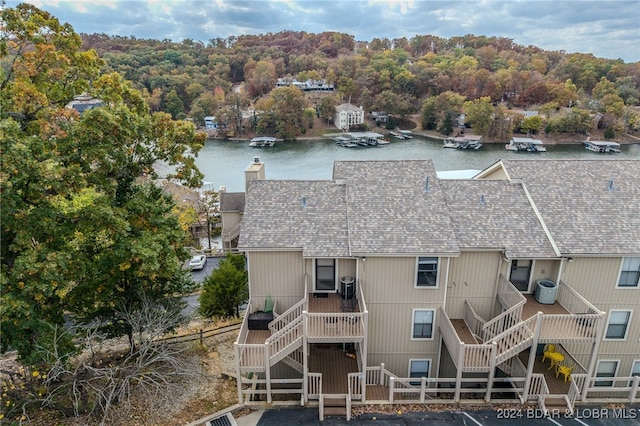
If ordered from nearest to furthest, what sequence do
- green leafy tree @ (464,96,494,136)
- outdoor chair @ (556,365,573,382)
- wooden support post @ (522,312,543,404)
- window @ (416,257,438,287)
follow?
wooden support post @ (522,312,543,404) → window @ (416,257,438,287) → outdoor chair @ (556,365,573,382) → green leafy tree @ (464,96,494,136)

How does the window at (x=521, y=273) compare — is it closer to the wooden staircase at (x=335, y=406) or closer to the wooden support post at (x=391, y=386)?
the wooden support post at (x=391, y=386)

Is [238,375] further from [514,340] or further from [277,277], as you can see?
[514,340]

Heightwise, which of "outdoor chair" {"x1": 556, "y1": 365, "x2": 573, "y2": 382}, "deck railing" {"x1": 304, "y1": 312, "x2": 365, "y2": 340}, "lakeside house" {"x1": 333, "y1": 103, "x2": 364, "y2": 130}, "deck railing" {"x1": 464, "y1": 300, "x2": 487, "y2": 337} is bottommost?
"outdoor chair" {"x1": 556, "y1": 365, "x2": 573, "y2": 382}

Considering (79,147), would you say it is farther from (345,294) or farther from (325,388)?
(325,388)

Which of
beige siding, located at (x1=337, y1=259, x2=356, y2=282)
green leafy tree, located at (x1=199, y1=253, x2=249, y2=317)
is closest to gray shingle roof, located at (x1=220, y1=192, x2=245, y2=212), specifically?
green leafy tree, located at (x1=199, y1=253, x2=249, y2=317)

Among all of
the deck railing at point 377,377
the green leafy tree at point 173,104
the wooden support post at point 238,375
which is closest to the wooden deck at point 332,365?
the deck railing at point 377,377

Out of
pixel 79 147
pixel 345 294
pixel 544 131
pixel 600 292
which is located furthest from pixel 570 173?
pixel 544 131

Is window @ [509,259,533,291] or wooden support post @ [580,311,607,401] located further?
window @ [509,259,533,291]

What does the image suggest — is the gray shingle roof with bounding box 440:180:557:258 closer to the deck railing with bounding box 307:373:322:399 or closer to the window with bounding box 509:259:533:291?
the window with bounding box 509:259:533:291
